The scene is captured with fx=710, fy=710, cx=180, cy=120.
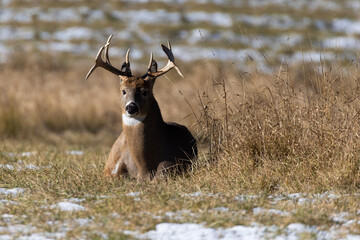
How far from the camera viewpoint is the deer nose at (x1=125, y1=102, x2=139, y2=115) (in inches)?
276

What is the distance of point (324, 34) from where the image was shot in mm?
26250

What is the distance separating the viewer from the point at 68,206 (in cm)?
558

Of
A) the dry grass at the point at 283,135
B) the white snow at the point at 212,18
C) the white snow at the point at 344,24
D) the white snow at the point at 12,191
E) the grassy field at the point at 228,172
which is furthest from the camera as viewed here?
the white snow at the point at 212,18

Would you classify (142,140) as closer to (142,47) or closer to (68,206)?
(68,206)

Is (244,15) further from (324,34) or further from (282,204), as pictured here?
(282,204)

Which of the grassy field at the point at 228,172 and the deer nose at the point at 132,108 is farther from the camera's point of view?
the deer nose at the point at 132,108

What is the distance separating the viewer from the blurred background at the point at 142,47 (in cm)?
1279

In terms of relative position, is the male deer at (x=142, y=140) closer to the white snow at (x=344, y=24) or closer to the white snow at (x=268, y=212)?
the white snow at (x=268, y=212)

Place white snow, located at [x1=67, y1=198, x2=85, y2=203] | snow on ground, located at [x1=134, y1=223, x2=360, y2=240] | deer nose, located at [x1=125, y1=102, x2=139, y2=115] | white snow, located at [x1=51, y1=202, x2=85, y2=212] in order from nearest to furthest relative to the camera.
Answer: snow on ground, located at [x1=134, y1=223, x2=360, y2=240] < white snow, located at [x1=51, y1=202, x2=85, y2=212] < white snow, located at [x1=67, y1=198, x2=85, y2=203] < deer nose, located at [x1=125, y1=102, x2=139, y2=115]

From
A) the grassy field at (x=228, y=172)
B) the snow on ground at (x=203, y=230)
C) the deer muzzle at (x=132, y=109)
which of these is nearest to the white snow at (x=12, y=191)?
the grassy field at (x=228, y=172)

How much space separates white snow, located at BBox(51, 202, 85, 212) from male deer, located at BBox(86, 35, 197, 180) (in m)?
1.56

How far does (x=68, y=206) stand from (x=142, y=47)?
18.6 metres

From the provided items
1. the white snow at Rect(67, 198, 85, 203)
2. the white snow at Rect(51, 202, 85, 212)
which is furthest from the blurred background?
the white snow at Rect(51, 202, 85, 212)

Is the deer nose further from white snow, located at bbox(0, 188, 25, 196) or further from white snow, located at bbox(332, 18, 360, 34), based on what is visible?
white snow, located at bbox(332, 18, 360, 34)
